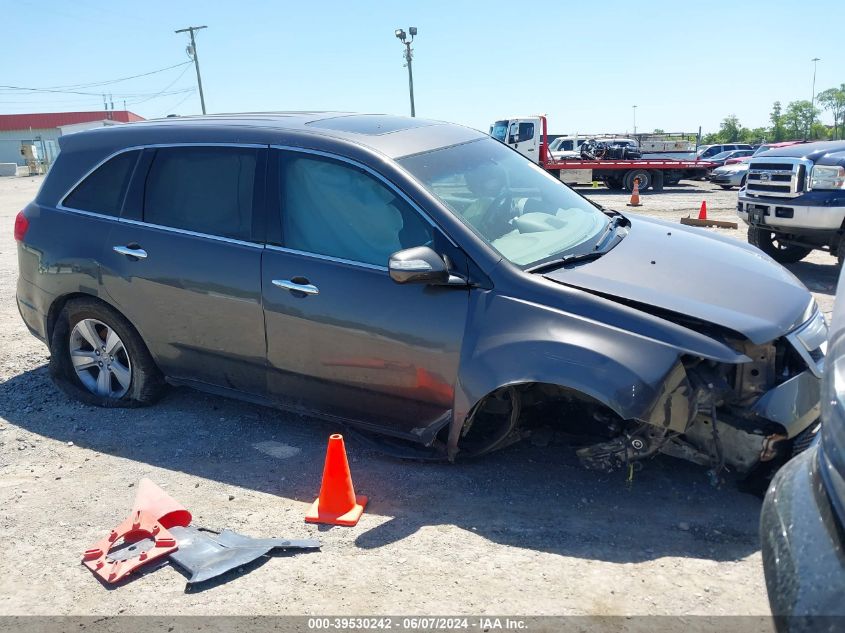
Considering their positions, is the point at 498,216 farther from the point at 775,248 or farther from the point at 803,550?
the point at 775,248

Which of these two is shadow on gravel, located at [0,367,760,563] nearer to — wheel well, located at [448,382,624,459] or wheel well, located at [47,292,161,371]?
wheel well, located at [448,382,624,459]

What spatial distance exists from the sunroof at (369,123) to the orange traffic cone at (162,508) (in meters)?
2.19

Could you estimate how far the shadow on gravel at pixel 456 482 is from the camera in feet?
11.0

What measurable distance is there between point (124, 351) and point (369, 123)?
7.12 feet

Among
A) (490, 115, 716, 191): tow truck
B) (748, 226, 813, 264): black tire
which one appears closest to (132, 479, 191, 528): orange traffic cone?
(748, 226, 813, 264): black tire

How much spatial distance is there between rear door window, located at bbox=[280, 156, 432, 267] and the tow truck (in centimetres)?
1994

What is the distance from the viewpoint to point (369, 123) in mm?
4477

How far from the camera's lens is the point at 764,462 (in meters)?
3.43

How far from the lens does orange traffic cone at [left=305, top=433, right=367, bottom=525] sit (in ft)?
11.7

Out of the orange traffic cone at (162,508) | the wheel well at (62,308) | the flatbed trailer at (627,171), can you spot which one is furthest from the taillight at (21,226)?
the flatbed trailer at (627,171)

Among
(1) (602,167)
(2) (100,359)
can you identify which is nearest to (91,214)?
(2) (100,359)

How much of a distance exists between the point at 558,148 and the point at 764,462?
99.5ft

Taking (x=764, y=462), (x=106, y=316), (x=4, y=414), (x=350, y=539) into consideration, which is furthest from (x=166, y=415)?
(x=764, y=462)

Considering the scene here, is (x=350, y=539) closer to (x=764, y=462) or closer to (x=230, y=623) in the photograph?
(x=230, y=623)
